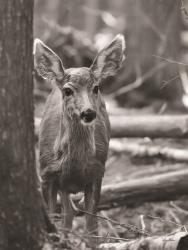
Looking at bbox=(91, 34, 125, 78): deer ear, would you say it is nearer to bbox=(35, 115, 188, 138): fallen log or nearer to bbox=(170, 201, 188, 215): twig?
bbox=(170, 201, 188, 215): twig

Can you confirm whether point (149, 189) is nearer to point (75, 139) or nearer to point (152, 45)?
point (75, 139)

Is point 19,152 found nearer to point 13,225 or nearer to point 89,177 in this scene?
point 13,225

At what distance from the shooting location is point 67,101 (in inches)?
330

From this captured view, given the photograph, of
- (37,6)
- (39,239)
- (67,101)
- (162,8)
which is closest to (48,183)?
(67,101)

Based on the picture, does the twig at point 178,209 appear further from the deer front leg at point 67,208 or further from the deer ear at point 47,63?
the deer ear at point 47,63

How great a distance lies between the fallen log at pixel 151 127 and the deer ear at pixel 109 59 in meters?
3.49

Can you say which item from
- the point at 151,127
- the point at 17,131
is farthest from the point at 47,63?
the point at 151,127

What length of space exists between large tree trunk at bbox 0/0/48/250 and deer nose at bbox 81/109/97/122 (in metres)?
1.68

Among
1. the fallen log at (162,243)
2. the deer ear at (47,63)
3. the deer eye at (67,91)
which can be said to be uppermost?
the deer ear at (47,63)

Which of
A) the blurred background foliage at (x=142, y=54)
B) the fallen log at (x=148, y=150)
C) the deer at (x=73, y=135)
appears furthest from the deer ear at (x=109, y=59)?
the blurred background foliage at (x=142, y=54)

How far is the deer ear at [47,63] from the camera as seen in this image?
8.69 m

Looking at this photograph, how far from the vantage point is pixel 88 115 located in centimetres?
796

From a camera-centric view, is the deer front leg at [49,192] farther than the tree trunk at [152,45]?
No

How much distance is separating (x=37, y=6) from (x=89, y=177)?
1644 cm
